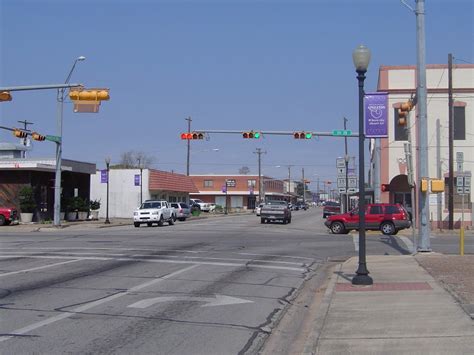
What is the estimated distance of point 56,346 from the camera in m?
7.73

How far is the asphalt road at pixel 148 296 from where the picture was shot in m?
8.12

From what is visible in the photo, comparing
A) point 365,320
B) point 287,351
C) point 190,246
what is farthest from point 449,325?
point 190,246

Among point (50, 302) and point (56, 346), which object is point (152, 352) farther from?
point (50, 302)

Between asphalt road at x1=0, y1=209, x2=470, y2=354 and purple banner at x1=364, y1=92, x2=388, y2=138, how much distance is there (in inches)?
157

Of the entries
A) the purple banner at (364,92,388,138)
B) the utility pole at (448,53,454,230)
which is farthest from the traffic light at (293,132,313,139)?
the purple banner at (364,92,388,138)

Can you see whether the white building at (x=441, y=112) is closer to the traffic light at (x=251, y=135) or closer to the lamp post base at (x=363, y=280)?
the traffic light at (x=251, y=135)

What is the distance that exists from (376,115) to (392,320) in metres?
7.27

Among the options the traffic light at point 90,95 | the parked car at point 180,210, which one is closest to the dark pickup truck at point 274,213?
the parked car at point 180,210

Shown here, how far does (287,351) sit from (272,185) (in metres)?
148

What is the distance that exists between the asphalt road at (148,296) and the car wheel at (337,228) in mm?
11913

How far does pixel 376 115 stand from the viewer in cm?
1505

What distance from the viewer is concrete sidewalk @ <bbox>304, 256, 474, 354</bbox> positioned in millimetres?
7332

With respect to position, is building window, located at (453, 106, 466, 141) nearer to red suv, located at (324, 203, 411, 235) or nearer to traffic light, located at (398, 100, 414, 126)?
red suv, located at (324, 203, 411, 235)

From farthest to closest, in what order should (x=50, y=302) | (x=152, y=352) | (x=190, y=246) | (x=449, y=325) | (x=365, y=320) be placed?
(x=190, y=246) → (x=50, y=302) → (x=365, y=320) → (x=449, y=325) → (x=152, y=352)
